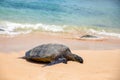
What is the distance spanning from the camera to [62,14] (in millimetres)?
3113

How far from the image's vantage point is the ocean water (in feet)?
8.59

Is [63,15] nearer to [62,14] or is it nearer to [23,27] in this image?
[62,14]

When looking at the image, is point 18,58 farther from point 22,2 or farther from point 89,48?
point 22,2

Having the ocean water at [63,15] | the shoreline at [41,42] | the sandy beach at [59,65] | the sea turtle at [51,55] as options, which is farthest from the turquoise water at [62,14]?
the sea turtle at [51,55]

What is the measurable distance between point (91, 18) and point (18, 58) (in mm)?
1623

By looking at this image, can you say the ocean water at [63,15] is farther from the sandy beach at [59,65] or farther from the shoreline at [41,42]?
the sandy beach at [59,65]

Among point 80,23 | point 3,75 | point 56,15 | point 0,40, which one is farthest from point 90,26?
point 3,75

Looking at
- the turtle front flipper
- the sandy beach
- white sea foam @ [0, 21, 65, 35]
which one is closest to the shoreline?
the sandy beach

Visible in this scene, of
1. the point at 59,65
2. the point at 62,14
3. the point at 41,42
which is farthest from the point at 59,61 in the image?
the point at 62,14

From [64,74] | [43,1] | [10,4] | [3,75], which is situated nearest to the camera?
[3,75]

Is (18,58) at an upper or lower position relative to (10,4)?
lower

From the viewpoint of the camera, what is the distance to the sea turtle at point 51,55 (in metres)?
1.64

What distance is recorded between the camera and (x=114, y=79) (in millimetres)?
1170

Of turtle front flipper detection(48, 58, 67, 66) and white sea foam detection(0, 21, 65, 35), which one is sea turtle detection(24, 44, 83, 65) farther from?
white sea foam detection(0, 21, 65, 35)
